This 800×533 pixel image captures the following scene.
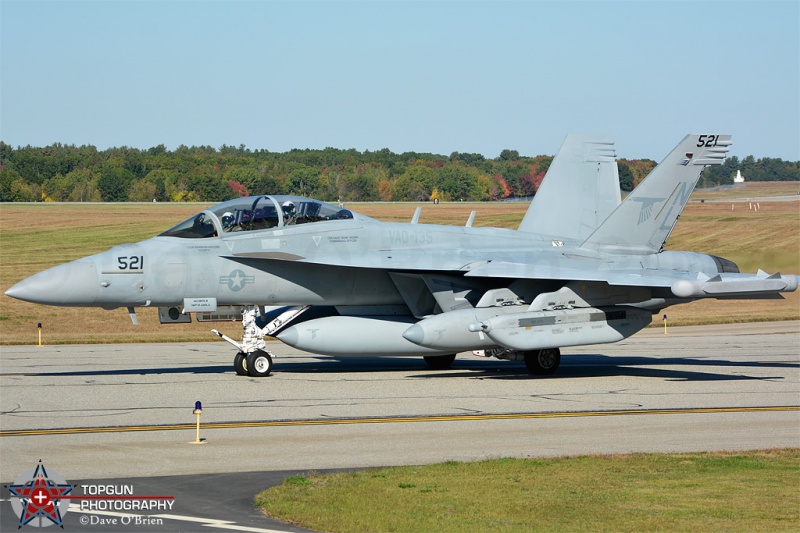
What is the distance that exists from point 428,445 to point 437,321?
588 centimetres

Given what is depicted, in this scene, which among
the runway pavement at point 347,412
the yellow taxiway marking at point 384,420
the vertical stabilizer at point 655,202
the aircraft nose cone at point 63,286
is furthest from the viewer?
the vertical stabilizer at point 655,202

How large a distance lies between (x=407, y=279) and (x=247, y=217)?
3.41 metres

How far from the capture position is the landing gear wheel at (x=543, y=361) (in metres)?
20.2

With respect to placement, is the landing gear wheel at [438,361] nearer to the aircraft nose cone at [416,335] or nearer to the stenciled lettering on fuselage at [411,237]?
the stenciled lettering on fuselage at [411,237]

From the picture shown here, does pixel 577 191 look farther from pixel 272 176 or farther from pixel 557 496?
pixel 272 176

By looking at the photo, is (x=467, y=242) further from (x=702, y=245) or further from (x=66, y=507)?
(x=702, y=245)

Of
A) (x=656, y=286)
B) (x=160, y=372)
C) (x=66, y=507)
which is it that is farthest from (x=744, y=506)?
(x=160, y=372)

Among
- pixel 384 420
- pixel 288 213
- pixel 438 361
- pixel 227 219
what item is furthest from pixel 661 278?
pixel 227 219

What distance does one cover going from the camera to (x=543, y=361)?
20266mm

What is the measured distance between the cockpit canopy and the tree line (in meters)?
49.4

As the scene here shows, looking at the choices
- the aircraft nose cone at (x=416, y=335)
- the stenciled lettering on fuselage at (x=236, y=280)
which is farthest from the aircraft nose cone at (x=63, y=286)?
the aircraft nose cone at (x=416, y=335)

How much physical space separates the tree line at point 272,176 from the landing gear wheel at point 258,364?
163 ft

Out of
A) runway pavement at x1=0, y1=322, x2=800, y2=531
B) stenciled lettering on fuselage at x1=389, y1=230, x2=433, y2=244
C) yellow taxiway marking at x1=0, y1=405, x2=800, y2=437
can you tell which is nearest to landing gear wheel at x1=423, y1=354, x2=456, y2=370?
runway pavement at x1=0, y1=322, x2=800, y2=531

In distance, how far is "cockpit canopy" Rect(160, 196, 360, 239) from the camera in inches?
731
